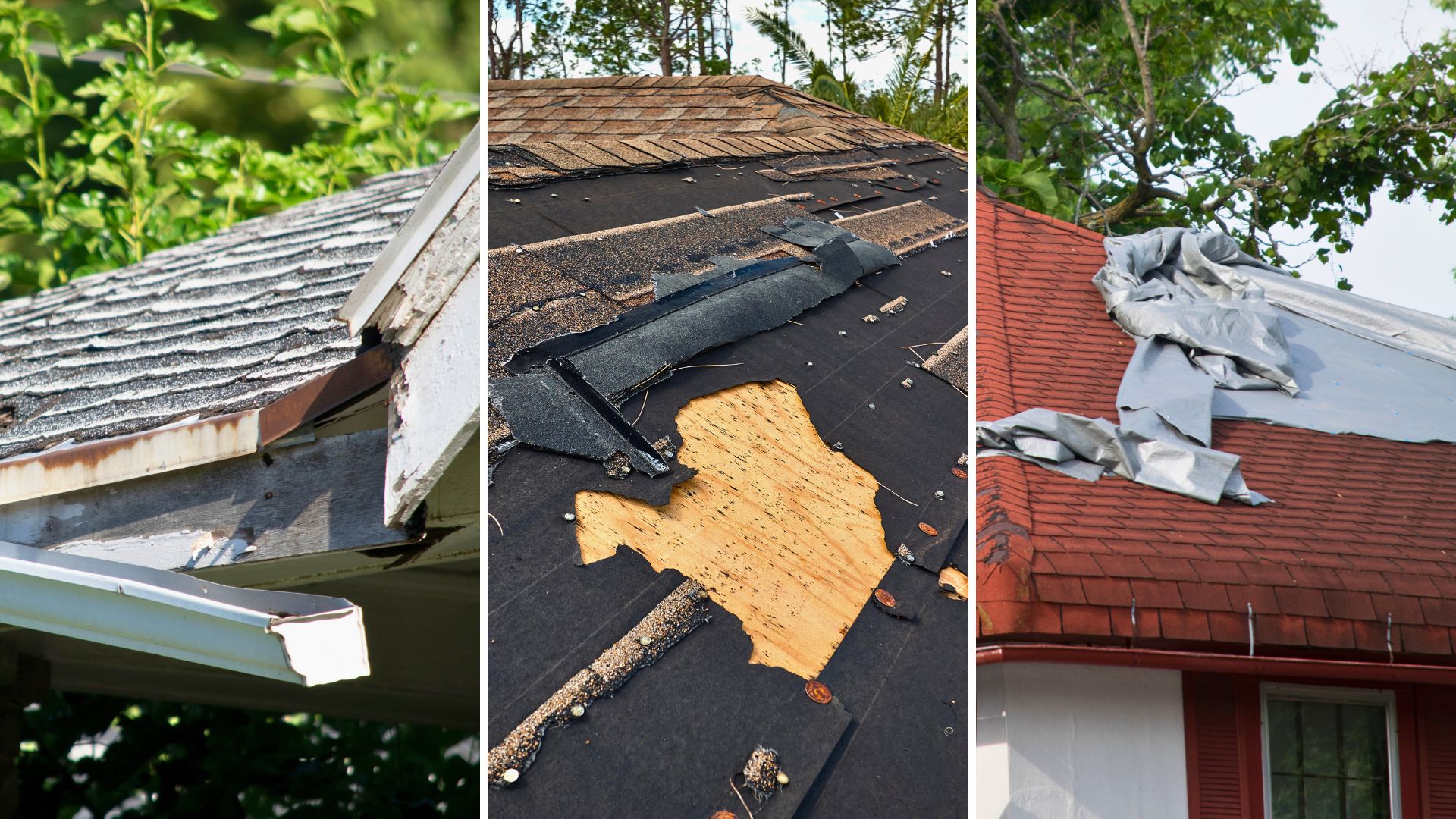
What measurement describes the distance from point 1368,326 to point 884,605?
4.04 m

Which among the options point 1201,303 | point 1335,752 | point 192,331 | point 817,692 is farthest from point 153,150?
point 1335,752

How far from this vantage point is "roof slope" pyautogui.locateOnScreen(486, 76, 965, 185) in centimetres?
220

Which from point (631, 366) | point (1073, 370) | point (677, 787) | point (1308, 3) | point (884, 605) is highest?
point (1308, 3)

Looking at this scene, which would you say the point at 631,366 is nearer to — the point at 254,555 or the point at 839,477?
the point at 839,477

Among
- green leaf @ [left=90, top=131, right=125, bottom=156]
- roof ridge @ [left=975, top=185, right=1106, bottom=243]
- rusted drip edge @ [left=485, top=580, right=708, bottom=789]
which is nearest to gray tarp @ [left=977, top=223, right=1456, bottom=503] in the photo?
roof ridge @ [left=975, top=185, right=1106, bottom=243]

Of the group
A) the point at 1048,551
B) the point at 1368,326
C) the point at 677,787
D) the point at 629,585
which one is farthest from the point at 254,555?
the point at 1368,326

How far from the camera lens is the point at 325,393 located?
1640mm

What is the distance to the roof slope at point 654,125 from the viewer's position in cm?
220

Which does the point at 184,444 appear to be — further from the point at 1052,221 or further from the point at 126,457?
the point at 1052,221

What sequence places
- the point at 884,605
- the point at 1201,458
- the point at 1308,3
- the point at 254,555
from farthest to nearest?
1. the point at 1308,3
2. the point at 1201,458
3. the point at 254,555
4. the point at 884,605

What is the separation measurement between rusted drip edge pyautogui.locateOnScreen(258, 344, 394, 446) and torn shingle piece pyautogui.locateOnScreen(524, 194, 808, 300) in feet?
1.63

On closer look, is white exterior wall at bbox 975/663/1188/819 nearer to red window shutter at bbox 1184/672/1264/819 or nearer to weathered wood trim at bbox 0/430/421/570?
red window shutter at bbox 1184/672/1264/819

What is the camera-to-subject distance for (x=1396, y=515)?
3.26m

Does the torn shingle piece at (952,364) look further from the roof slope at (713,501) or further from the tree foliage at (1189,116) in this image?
the tree foliage at (1189,116)
